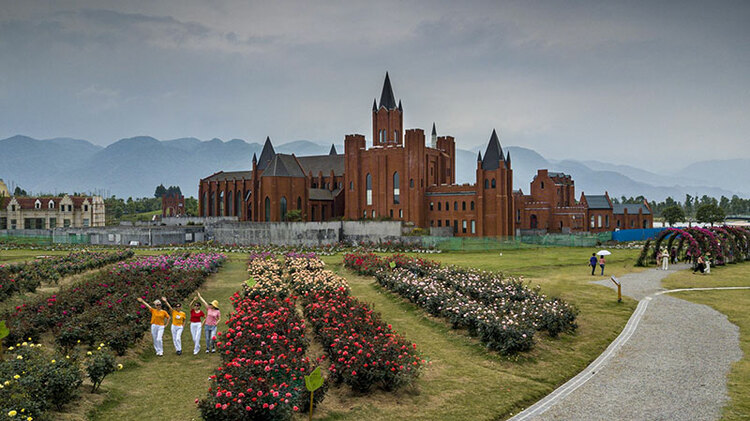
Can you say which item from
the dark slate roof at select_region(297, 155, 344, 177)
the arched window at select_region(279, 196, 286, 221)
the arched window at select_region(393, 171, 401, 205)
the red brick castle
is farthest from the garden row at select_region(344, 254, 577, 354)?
the dark slate roof at select_region(297, 155, 344, 177)

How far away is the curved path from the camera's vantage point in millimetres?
11812

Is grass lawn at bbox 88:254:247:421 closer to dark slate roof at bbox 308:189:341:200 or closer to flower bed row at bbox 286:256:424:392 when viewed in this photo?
flower bed row at bbox 286:256:424:392

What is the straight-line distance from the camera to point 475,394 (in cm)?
1303

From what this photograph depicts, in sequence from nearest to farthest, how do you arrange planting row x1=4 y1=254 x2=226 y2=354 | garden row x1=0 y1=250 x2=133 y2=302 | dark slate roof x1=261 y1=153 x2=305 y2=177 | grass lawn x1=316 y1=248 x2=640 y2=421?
grass lawn x1=316 y1=248 x2=640 y2=421 → planting row x1=4 y1=254 x2=226 y2=354 → garden row x1=0 y1=250 x2=133 y2=302 → dark slate roof x1=261 y1=153 x2=305 y2=177

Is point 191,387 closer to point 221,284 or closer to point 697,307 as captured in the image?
point 221,284

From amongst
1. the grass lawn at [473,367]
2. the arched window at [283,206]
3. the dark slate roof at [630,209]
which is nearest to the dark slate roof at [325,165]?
the arched window at [283,206]

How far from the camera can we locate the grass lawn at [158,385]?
1128 cm

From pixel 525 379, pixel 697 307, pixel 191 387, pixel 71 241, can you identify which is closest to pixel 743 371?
pixel 525 379

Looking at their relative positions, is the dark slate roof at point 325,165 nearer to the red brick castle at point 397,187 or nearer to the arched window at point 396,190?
the red brick castle at point 397,187

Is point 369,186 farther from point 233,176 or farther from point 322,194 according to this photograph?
point 233,176

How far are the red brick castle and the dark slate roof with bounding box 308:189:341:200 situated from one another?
148 millimetres

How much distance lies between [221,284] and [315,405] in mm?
18044

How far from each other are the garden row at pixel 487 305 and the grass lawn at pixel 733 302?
521cm

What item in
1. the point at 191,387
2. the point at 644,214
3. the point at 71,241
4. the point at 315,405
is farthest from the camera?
the point at 644,214
